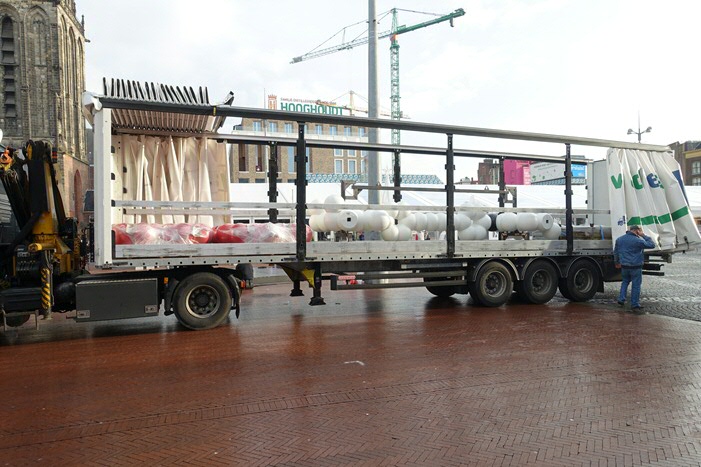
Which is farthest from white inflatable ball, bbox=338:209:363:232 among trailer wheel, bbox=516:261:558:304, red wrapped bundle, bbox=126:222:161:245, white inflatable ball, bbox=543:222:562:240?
white inflatable ball, bbox=543:222:562:240

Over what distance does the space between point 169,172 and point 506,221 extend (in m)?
6.86

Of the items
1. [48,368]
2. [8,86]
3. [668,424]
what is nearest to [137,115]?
[48,368]

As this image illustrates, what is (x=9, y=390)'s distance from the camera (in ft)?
18.4

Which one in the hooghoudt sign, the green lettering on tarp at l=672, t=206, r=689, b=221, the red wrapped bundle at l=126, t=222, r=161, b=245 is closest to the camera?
the red wrapped bundle at l=126, t=222, r=161, b=245

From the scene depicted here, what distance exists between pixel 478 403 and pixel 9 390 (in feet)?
16.0

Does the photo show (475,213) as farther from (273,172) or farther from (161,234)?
(161,234)

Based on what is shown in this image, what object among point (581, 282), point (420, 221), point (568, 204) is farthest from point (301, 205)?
point (581, 282)

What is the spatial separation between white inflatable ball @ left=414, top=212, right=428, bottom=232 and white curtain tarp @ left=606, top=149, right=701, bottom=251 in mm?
4278

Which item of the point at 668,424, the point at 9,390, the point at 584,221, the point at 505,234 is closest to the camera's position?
the point at 668,424

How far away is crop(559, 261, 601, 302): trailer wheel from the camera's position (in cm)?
1142

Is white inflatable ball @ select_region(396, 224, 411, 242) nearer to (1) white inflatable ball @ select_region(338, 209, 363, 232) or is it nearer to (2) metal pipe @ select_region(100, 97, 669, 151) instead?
(1) white inflatable ball @ select_region(338, 209, 363, 232)

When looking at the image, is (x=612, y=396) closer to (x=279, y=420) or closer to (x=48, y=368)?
(x=279, y=420)

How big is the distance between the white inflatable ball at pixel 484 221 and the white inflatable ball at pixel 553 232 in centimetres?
137

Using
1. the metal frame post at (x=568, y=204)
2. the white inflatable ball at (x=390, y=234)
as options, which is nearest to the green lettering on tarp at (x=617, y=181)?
the metal frame post at (x=568, y=204)
